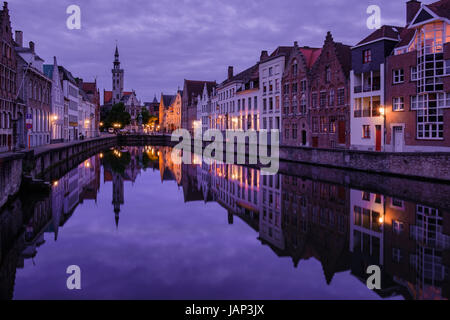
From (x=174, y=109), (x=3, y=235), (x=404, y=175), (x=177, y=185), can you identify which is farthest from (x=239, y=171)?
(x=174, y=109)

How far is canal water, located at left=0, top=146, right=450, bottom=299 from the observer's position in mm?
7871

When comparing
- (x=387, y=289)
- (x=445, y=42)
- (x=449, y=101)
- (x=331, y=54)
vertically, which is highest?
(x=331, y=54)

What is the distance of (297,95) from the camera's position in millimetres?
44031

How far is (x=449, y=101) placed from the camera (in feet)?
82.5

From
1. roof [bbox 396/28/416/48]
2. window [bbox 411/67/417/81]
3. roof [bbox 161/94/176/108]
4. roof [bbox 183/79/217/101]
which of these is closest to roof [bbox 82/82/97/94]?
roof [bbox 183/79/217/101]

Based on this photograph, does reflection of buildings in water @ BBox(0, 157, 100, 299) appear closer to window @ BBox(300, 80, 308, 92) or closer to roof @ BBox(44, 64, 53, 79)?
window @ BBox(300, 80, 308, 92)

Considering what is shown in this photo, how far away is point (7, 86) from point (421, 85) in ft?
98.3

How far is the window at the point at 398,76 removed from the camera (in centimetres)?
2922

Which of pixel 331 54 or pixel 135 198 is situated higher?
pixel 331 54

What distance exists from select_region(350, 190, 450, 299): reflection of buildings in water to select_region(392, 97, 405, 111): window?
14864 millimetres

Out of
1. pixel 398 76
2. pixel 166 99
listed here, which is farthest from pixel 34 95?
pixel 166 99

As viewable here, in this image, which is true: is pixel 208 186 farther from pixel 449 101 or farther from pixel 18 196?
pixel 449 101

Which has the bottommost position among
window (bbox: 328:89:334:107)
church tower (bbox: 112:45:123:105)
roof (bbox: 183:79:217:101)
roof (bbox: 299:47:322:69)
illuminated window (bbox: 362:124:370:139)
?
illuminated window (bbox: 362:124:370:139)

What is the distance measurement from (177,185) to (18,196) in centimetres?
986
